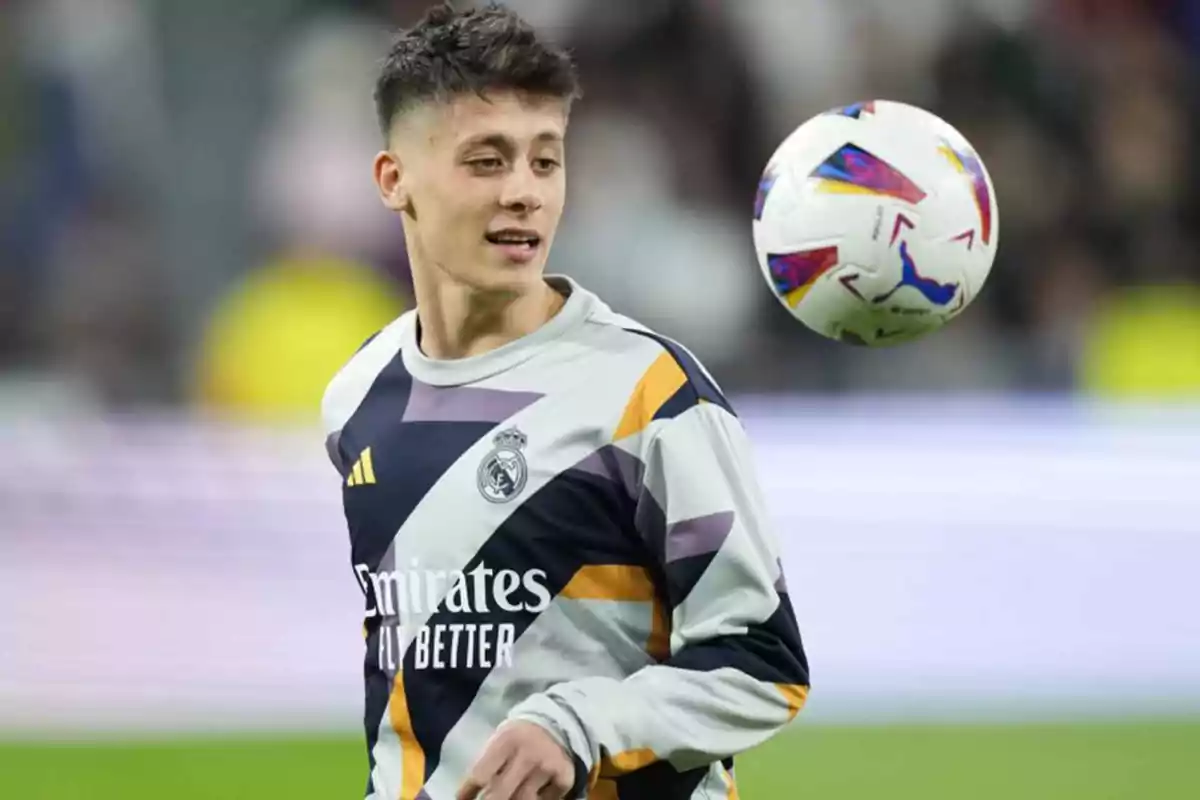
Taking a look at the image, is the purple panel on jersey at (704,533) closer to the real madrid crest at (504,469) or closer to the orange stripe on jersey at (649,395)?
the orange stripe on jersey at (649,395)

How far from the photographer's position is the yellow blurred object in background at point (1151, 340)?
391 inches

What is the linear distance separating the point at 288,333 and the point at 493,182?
671 centimetres

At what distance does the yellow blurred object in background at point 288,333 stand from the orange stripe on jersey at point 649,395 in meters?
6.67

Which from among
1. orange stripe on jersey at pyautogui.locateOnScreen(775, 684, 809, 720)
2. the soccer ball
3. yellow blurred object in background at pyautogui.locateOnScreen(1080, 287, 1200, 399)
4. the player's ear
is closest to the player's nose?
the player's ear

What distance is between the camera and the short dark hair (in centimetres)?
347

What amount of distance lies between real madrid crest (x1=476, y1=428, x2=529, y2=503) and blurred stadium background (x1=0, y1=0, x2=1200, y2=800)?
13.6ft

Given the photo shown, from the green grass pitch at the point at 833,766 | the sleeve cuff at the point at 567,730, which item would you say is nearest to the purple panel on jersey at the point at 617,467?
the sleeve cuff at the point at 567,730

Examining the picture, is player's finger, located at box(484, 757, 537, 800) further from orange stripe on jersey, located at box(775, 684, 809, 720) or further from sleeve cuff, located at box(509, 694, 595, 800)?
orange stripe on jersey, located at box(775, 684, 809, 720)

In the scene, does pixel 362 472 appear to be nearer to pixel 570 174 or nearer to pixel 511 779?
pixel 511 779

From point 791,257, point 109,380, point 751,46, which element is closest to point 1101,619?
point 751,46

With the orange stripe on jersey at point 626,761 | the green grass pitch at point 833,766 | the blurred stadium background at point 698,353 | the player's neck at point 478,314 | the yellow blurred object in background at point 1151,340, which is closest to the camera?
the orange stripe on jersey at point 626,761

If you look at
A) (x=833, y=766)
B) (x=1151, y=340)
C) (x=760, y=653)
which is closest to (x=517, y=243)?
(x=760, y=653)

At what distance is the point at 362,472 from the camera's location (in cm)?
366

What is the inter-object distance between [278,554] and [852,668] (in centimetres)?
220
